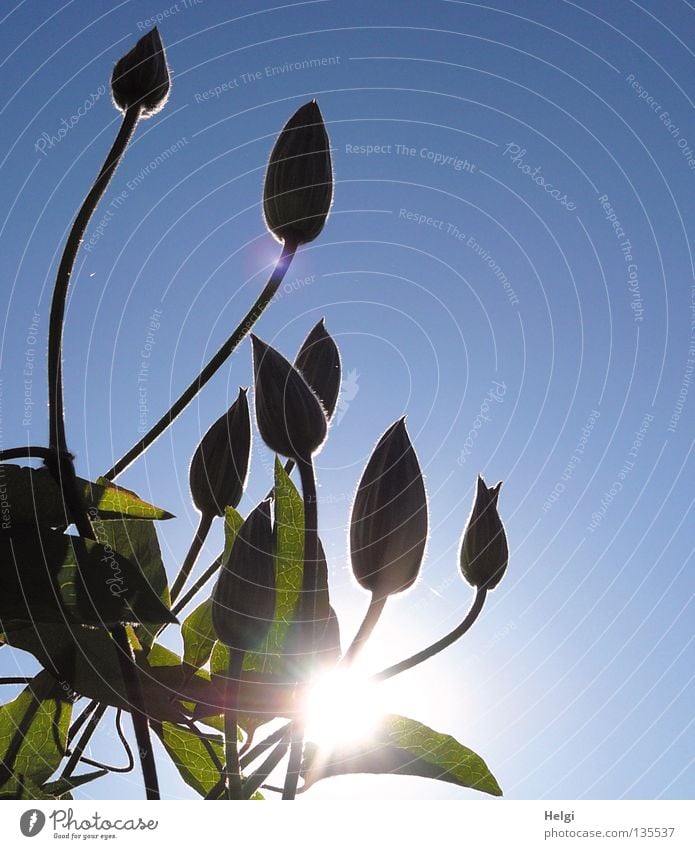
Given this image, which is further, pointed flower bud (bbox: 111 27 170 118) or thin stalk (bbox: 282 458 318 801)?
pointed flower bud (bbox: 111 27 170 118)

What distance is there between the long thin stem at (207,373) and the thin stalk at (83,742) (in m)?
0.11

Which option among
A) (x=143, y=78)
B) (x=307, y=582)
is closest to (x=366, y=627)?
(x=307, y=582)

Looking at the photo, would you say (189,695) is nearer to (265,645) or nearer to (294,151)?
(265,645)

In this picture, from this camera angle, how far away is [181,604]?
329mm

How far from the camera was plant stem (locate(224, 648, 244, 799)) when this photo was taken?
247 millimetres

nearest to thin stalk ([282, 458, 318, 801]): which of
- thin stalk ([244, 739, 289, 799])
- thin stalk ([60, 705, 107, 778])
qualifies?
thin stalk ([244, 739, 289, 799])

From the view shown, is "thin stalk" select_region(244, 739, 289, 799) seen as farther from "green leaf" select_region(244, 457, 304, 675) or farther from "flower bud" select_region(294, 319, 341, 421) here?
"flower bud" select_region(294, 319, 341, 421)

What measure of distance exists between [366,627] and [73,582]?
93 millimetres

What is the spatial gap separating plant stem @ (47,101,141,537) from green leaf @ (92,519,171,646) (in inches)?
1.3

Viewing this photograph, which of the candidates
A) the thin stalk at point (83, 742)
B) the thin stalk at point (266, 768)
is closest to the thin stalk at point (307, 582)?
the thin stalk at point (266, 768)

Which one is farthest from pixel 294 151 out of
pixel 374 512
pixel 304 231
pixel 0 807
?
pixel 0 807

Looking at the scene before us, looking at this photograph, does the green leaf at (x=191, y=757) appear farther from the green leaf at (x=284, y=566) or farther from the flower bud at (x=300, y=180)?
the flower bud at (x=300, y=180)

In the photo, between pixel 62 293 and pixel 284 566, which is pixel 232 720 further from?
pixel 62 293

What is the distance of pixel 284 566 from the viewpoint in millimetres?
269
